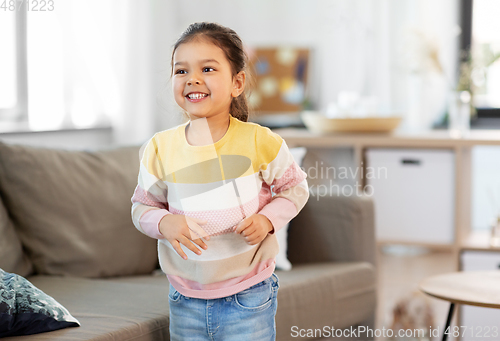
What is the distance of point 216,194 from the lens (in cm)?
101

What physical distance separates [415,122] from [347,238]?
1.11 meters

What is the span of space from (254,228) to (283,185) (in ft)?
0.42

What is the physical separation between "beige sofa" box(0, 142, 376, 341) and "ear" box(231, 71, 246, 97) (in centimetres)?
57

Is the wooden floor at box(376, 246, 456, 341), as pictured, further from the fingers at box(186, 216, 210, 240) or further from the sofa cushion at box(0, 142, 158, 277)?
the fingers at box(186, 216, 210, 240)

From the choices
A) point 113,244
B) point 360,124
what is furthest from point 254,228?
point 360,124

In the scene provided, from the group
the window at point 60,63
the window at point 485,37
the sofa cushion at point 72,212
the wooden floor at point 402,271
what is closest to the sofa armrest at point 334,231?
the sofa cushion at point 72,212

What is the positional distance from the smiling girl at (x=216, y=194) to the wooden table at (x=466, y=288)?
53cm

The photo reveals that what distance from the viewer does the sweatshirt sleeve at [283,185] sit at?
103 cm

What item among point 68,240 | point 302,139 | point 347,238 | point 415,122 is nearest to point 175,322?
point 68,240

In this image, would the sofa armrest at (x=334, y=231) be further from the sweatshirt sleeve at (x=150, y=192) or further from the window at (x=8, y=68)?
the window at (x=8, y=68)

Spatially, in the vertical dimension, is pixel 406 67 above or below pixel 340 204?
above

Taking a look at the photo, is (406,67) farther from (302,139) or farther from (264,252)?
(264,252)

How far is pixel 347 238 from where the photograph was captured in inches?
72.4

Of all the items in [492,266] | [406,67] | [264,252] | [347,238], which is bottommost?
[492,266]
